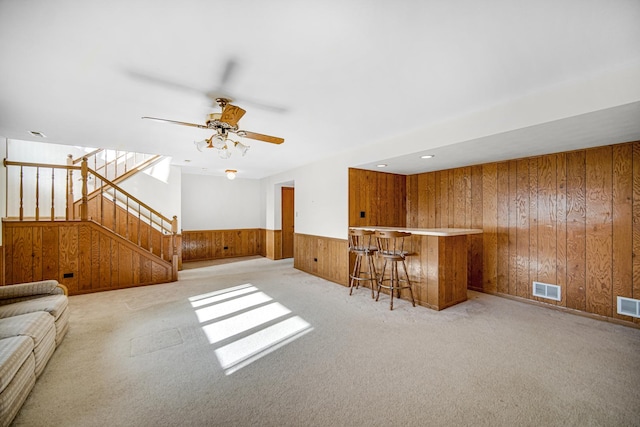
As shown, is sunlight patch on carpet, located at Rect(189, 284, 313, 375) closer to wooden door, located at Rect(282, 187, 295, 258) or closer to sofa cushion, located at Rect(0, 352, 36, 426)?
sofa cushion, located at Rect(0, 352, 36, 426)

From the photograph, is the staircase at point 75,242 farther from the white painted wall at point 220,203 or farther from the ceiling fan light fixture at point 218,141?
the ceiling fan light fixture at point 218,141

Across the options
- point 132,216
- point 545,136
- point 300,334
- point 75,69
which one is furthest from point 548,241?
point 132,216

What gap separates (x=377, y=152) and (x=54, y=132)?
441 centimetres

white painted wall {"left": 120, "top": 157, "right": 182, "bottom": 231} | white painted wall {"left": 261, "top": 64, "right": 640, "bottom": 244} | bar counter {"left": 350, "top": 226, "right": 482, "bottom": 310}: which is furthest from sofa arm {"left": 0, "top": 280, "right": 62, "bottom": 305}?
bar counter {"left": 350, "top": 226, "right": 482, "bottom": 310}

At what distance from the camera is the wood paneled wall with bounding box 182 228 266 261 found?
7.07 metres

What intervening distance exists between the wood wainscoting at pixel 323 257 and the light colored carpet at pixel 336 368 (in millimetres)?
1152

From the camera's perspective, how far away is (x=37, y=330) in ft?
6.58

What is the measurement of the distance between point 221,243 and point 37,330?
5.53 m

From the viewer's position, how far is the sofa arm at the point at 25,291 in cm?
244

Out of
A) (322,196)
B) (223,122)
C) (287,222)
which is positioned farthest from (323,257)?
(223,122)

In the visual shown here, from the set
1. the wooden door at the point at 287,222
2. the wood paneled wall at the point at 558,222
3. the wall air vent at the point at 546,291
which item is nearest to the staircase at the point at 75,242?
the wooden door at the point at 287,222

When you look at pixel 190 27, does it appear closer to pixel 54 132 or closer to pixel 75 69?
pixel 75 69

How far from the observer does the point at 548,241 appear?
357cm

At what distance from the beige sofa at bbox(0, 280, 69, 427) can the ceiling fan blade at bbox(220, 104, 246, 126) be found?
7.17 feet
